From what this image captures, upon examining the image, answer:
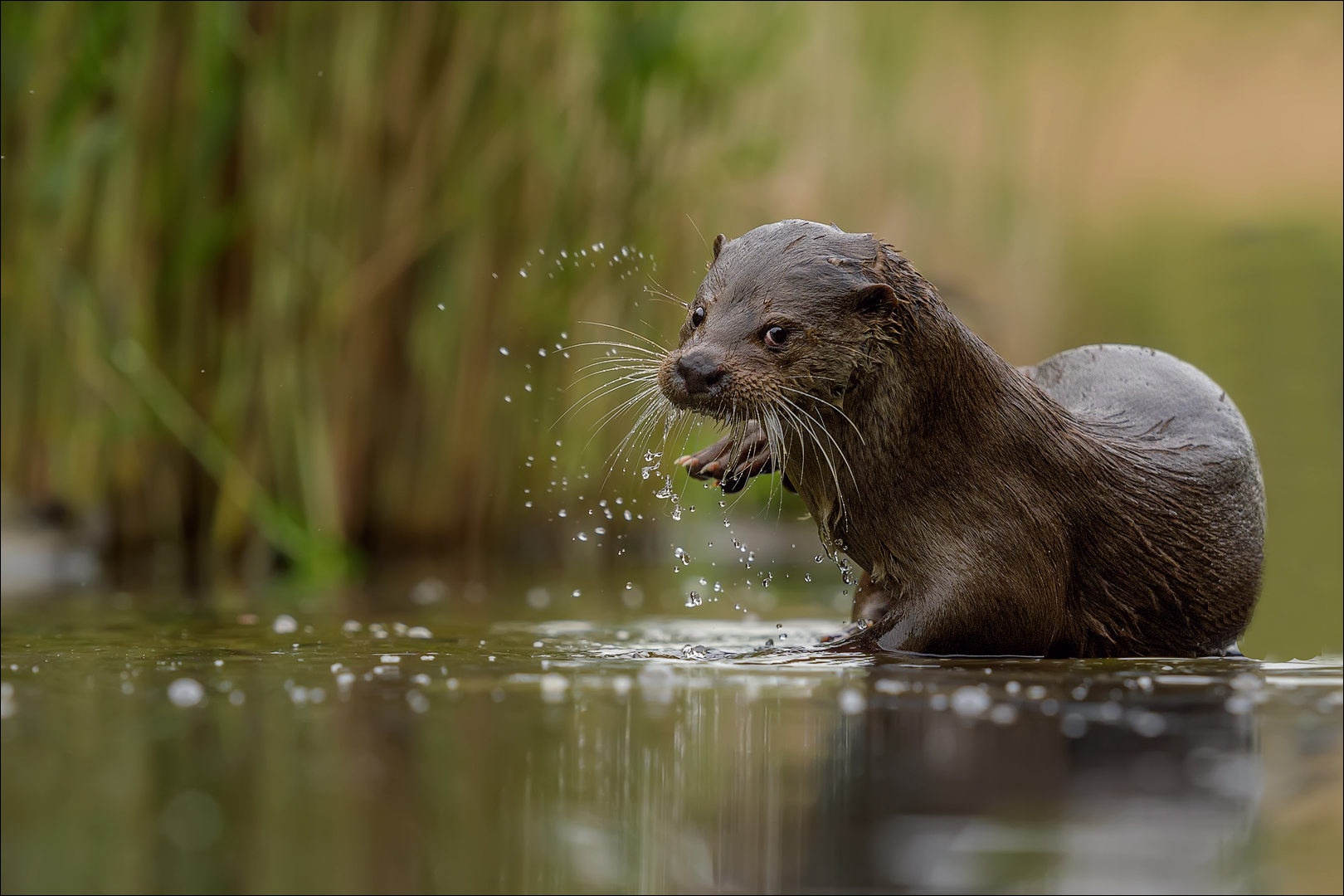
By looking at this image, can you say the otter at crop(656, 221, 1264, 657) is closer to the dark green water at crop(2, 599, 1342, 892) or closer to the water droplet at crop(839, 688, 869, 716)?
the dark green water at crop(2, 599, 1342, 892)

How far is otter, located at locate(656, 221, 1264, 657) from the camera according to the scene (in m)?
3.13

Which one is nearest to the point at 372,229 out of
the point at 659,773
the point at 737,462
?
the point at 737,462

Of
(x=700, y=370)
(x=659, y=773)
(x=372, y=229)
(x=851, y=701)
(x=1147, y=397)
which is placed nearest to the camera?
(x=659, y=773)

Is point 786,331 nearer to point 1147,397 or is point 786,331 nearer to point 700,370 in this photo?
point 700,370

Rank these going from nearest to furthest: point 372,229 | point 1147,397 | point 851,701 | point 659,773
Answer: point 659,773 < point 851,701 < point 1147,397 < point 372,229

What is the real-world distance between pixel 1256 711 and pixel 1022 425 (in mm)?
1011

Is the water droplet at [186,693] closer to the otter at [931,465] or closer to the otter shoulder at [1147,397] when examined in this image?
the otter at [931,465]

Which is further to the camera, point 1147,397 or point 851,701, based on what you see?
point 1147,397

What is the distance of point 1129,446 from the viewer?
3426mm

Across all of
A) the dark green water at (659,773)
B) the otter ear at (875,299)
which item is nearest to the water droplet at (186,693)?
the dark green water at (659,773)

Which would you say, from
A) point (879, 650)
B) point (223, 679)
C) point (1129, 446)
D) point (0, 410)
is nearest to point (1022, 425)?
point (1129, 446)

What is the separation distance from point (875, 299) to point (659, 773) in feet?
4.67

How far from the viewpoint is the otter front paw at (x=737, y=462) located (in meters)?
3.44

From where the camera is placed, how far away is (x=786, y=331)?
3129 millimetres
